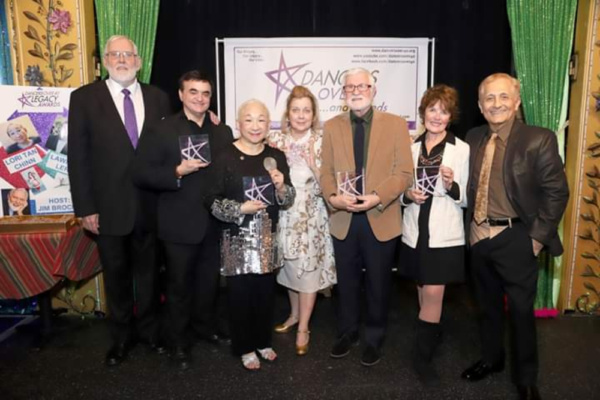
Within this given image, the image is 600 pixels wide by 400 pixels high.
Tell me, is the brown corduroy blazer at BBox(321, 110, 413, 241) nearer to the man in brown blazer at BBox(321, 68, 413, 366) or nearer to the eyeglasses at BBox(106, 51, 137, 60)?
the man in brown blazer at BBox(321, 68, 413, 366)

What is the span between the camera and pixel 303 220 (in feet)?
9.27

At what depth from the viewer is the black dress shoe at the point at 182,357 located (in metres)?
2.80

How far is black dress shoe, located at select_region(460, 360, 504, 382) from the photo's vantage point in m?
2.65

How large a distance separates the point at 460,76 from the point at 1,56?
3.39 metres

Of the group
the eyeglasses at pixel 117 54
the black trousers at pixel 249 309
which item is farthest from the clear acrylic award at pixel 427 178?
the eyeglasses at pixel 117 54

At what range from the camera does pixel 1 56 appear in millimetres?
3309

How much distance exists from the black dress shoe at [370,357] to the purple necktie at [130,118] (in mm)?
1755

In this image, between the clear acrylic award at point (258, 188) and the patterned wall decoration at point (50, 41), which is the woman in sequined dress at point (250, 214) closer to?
the clear acrylic award at point (258, 188)

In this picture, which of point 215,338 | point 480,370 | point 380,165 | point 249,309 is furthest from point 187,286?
point 480,370

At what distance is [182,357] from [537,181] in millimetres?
2097

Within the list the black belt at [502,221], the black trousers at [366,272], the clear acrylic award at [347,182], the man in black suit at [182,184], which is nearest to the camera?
the black belt at [502,221]

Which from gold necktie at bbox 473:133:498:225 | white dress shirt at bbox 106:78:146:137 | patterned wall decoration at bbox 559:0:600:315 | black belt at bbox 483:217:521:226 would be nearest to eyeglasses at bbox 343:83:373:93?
gold necktie at bbox 473:133:498:225

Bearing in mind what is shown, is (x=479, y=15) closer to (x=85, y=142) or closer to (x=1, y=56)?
(x=85, y=142)

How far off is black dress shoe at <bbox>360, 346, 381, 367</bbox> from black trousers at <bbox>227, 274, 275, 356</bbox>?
1.87ft
